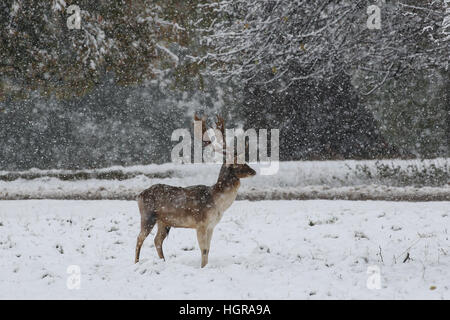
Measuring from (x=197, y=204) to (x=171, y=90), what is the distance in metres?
13.8

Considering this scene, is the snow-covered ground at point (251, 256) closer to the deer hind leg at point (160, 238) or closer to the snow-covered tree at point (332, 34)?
the deer hind leg at point (160, 238)

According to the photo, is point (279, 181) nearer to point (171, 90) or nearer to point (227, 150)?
point (171, 90)

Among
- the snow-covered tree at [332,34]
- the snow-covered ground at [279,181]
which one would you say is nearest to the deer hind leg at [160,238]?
the snow-covered tree at [332,34]

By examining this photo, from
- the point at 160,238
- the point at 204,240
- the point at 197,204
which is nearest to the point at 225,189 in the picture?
the point at 197,204

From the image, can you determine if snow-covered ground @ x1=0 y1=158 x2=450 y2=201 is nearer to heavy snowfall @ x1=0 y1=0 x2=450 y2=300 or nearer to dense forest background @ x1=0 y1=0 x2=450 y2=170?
heavy snowfall @ x1=0 y1=0 x2=450 y2=300

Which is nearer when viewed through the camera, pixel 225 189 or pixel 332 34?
pixel 225 189

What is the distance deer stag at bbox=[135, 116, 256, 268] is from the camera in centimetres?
643

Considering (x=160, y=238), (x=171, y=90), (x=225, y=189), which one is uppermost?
(x=171, y=90)

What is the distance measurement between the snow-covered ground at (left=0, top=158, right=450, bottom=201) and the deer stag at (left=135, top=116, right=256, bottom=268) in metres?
7.25

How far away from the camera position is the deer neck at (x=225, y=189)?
645cm

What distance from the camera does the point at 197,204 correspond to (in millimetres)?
6438

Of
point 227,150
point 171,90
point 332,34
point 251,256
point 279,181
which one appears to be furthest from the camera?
point 171,90

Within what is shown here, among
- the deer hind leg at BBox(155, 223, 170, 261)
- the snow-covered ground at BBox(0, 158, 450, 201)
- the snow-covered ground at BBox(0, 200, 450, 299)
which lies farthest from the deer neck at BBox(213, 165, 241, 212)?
the snow-covered ground at BBox(0, 158, 450, 201)
